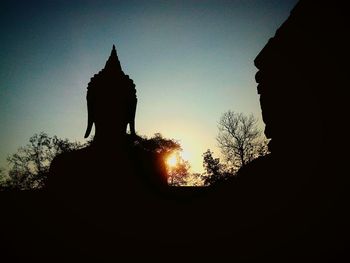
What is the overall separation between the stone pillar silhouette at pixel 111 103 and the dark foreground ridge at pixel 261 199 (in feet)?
3.31

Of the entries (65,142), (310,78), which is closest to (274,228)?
(310,78)

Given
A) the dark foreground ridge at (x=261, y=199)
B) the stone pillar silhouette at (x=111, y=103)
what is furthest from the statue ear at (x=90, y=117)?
the dark foreground ridge at (x=261, y=199)

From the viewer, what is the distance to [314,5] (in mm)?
2719

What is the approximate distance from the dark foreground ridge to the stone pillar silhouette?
101 centimetres

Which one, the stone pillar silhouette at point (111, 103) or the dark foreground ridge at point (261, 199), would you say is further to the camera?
the stone pillar silhouette at point (111, 103)

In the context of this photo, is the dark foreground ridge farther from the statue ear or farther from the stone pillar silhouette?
the statue ear

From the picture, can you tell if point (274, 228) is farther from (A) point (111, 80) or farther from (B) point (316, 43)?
(A) point (111, 80)

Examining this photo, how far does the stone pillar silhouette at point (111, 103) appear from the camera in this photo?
592 cm

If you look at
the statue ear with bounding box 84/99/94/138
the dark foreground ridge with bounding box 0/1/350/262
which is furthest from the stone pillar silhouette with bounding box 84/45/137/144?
the dark foreground ridge with bounding box 0/1/350/262

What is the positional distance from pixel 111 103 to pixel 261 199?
4608 millimetres

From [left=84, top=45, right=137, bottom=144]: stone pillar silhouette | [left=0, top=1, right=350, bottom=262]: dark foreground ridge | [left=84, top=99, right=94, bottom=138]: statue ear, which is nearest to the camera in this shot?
[left=0, top=1, right=350, bottom=262]: dark foreground ridge

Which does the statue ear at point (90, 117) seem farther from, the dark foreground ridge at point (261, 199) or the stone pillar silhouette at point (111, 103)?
the dark foreground ridge at point (261, 199)

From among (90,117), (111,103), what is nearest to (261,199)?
(111,103)

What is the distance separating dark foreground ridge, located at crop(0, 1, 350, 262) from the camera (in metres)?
2.20
